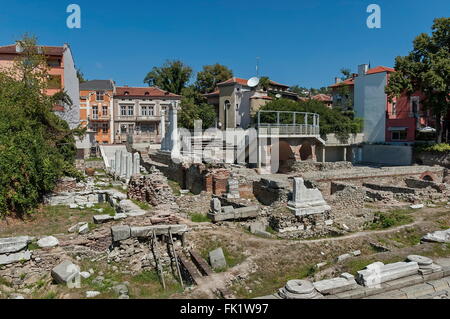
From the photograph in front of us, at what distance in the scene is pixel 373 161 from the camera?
35312 millimetres

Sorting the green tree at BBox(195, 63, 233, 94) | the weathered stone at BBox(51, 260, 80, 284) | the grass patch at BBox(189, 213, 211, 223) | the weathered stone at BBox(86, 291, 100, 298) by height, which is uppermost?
the green tree at BBox(195, 63, 233, 94)

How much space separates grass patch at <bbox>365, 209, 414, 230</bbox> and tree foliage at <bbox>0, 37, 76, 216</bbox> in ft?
41.6

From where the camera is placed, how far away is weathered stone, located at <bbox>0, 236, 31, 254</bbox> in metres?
7.53

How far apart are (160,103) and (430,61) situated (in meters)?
31.6

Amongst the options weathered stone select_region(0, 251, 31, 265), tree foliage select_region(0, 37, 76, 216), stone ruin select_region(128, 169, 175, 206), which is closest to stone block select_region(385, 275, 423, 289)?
weathered stone select_region(0, 251, 31, 265)

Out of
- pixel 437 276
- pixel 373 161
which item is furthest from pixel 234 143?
pixel 437 276

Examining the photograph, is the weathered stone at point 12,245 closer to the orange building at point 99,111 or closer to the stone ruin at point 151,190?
the stone ruin at point 151,190

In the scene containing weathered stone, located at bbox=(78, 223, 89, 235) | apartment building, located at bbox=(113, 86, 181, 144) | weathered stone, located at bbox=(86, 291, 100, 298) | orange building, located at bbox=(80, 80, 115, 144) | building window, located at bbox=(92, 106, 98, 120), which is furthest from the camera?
apartment building, located at bbox=(113, 86, 181, 144)

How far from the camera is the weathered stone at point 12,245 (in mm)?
7527

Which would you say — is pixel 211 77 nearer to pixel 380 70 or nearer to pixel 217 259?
pixel 380 70

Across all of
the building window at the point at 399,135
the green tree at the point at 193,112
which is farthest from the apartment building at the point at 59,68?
the building window at the point at 399,135

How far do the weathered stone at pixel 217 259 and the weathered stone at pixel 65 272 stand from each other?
3073 millimetres

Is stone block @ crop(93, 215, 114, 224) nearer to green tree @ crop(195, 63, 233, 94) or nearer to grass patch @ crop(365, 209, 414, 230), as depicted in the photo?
grass patch @ crop(365, 209, 414, 230)
